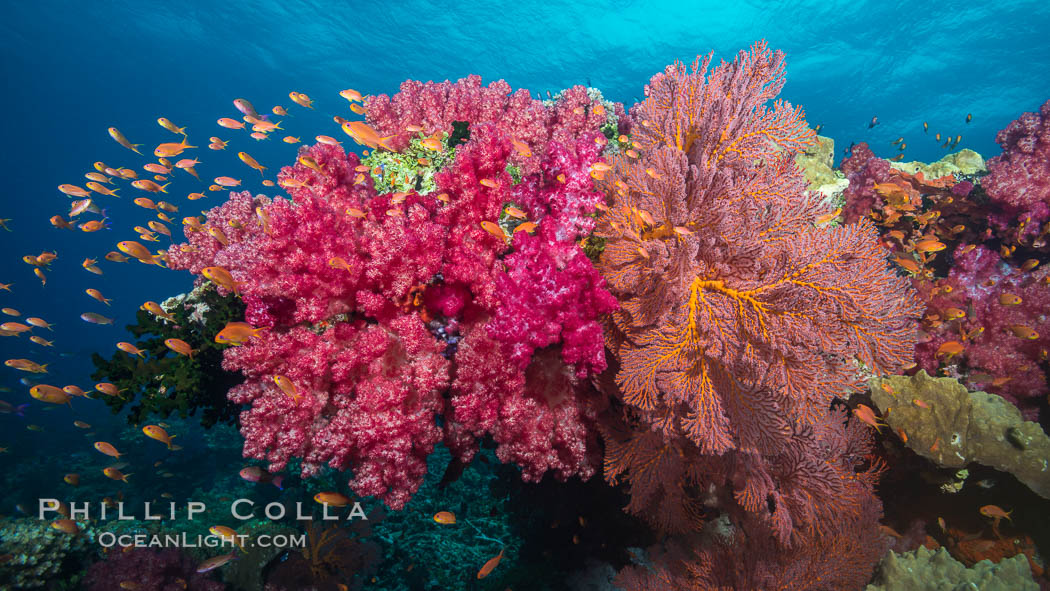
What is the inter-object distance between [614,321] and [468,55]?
49876 millimetres

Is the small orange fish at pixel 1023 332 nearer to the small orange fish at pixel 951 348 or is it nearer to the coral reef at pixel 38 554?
the small orange fish at pixel 951 348

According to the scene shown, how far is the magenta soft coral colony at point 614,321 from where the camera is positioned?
326cm

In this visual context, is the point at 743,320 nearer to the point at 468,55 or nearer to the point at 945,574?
the point at 945,574

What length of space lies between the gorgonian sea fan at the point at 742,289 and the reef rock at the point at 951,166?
8.73 metres

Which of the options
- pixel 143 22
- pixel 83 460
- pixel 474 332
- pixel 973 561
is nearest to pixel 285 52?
pixel 143 22

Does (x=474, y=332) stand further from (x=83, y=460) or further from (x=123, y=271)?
(x=123, y=271)

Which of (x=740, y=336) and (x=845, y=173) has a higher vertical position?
(x=845, y=173)

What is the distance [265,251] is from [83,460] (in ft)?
70.1

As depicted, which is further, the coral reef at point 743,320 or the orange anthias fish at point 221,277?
the orange anthias fish at point 221,277

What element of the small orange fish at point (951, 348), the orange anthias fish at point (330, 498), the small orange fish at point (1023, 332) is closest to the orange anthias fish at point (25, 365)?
the orange anthias fish at point (330, 498)

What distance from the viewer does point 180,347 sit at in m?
4.10

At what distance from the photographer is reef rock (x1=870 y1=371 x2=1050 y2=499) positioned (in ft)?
15.9

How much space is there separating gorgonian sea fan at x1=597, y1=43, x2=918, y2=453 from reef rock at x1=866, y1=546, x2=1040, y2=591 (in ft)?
7.16

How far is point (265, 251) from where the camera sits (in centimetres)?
347
